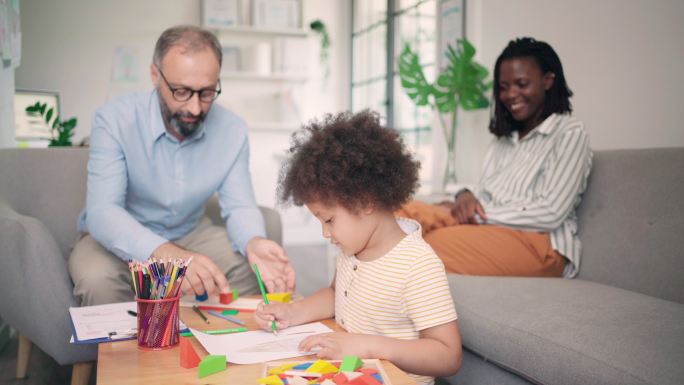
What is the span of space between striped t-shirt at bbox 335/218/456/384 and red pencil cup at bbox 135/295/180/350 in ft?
1.27

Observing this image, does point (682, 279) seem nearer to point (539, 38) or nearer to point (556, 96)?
point (556, 96)

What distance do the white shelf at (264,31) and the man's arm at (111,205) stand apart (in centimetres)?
367

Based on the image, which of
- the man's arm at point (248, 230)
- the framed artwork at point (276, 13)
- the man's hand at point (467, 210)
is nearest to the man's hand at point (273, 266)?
the man's arm at point (248, 230)

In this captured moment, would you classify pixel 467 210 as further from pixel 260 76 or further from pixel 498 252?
pixel 260 76

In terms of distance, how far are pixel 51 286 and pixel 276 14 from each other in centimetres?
447

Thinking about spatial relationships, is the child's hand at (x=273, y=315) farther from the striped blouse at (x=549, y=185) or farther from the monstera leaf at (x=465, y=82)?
the monstera leaf at (x=465, y=82)

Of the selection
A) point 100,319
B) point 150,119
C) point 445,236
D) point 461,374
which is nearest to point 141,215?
point 150,119

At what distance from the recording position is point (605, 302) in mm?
1530

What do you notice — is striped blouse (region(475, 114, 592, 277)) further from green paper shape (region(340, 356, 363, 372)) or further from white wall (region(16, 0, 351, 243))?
white wall (region(16, 0, 351, 243))

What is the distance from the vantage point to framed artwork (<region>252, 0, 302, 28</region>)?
5543mm

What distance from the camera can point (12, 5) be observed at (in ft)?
8.46

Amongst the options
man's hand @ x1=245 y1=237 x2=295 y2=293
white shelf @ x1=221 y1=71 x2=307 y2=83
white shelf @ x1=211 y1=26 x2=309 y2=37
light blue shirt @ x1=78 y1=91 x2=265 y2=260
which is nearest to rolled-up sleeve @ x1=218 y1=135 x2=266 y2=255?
light blue shirt @ x1=78 y1=91 x2=265 y2=260

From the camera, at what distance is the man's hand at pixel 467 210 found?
2148mm

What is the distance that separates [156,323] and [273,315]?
0.83 feet
